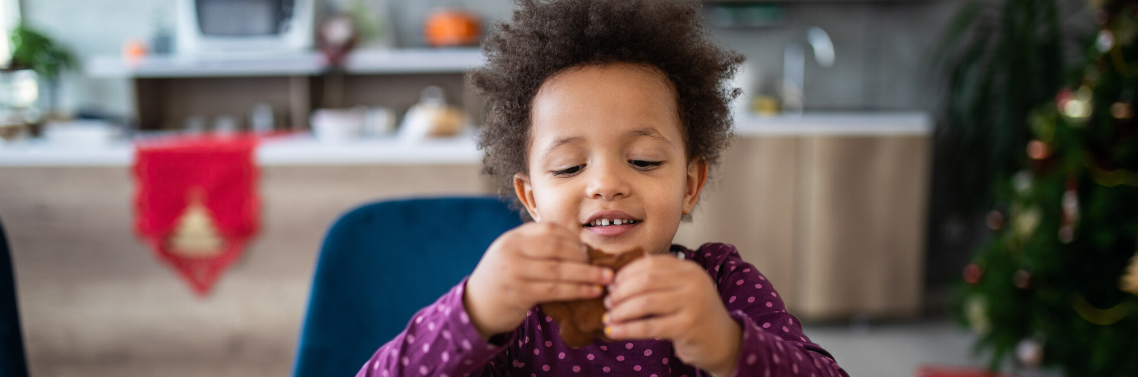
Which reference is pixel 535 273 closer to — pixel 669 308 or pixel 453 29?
pixel 669 308

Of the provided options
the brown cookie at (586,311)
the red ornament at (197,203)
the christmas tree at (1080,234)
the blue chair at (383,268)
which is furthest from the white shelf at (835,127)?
the brown cookie at (586,311)

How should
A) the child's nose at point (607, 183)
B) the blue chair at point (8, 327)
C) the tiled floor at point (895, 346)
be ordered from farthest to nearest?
the tiled floor at point (895, 346), the blue chair at point (8, 327), the child's nose at point (607, 183)

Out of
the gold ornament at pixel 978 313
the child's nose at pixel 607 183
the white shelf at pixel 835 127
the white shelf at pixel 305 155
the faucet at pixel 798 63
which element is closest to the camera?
the child's nose at pixel 607 183

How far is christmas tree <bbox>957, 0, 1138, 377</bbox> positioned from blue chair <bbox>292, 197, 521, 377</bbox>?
1.76 m

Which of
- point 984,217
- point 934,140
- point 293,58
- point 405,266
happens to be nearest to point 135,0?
point 293,58

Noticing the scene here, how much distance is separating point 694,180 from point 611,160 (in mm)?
207

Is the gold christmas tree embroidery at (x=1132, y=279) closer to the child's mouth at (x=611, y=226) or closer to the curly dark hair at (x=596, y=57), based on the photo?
the curly dark hair at (x=596, y=57)

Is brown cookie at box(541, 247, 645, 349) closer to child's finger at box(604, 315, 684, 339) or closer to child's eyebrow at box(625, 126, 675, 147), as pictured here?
child's finger at box(604, 315, 684, 339)

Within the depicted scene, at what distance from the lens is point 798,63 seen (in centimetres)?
349

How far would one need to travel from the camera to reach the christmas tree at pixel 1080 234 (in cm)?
188

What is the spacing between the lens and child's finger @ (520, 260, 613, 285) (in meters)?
0.56

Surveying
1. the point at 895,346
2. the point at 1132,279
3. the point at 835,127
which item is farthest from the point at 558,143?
the point at 895,346

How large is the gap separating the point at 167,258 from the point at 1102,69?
2.76 m

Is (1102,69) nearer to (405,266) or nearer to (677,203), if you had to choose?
(677,203)
